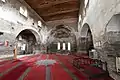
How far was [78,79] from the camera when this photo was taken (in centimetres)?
243

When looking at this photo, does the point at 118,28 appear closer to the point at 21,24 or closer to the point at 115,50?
the point at 115,50

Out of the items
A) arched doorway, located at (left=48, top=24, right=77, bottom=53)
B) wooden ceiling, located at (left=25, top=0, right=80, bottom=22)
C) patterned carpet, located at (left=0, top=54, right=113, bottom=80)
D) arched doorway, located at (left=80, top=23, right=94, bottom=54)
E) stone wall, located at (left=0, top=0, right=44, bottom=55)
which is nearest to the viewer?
patterned carpet, located at (left=0, top=54, right=113, bottom=80)

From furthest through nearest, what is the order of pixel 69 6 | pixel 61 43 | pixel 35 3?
pixel 61 43 → pixel 69 6 → pixel 35 3

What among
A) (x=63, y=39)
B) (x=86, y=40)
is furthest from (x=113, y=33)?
(x=63, y=39)

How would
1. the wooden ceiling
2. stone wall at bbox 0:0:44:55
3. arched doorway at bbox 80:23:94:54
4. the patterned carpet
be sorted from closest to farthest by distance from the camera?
1. the patterned carpet
2. stone wall at bbox 0:0:44:55
3. the wooden ceiling
4. arched doorway at bbox 80:23:94:54

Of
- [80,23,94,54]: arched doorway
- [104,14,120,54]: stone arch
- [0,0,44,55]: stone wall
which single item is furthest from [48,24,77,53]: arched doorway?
[104,14,120,54]: stone arch

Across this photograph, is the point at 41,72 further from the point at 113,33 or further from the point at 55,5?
the point at 55,5

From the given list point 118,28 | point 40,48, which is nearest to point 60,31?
point 40,48

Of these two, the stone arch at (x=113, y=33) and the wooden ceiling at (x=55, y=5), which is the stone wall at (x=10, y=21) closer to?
the wooden ceiling at (x=55, y=5)

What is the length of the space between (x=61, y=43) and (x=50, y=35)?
222cm

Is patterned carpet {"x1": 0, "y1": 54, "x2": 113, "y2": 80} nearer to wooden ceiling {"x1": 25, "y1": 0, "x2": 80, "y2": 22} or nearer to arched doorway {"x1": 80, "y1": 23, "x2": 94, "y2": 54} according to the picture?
arched doorway {"x1": 80, "y1": 23, "x2": 94, "y2": 54}

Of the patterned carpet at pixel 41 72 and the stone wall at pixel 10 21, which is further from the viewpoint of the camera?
the stone wall at pixel 10 21

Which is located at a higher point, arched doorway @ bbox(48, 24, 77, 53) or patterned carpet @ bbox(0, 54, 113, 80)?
arched doorway @ bbox(48, 24, 77, 53)

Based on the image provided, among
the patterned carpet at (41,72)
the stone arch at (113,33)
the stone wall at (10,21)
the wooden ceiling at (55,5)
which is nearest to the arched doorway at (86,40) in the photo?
the wooden ceiling at (55,5)
